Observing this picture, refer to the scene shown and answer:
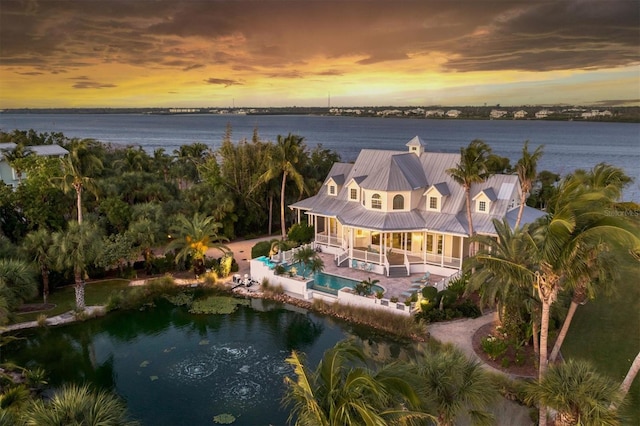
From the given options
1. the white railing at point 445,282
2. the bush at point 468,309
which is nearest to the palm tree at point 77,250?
the white railing at point 445,282

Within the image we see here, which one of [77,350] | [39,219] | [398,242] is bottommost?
[77,350]

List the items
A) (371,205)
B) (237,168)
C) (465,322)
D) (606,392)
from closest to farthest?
(606,392) < (465,322) < (371,205) < (237,168)

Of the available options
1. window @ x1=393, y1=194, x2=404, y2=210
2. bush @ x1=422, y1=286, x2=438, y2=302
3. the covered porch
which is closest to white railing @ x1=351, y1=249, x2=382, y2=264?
the covered porch

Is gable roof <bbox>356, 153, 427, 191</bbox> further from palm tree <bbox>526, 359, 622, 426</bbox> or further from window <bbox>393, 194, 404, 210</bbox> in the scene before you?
palm tree <bbox>526, 359, 622, 426</bbox>

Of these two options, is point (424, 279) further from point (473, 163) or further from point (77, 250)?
point (77, 250)

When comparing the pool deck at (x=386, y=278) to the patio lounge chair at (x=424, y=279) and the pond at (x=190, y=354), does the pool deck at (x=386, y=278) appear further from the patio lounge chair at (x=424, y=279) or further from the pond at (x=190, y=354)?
the pond at (x=190, y=354)

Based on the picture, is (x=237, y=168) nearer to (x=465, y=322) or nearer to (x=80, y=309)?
(x=80, y=309)

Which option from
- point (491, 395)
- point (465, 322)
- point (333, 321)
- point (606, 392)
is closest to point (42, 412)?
point (491, 395)
